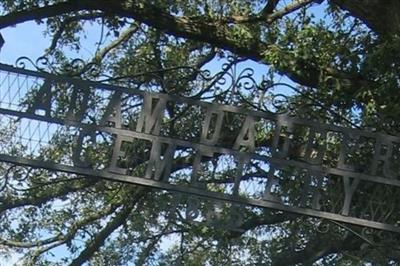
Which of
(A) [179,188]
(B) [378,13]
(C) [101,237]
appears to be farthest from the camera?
(C) [101,237]

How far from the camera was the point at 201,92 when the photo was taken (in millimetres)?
5566

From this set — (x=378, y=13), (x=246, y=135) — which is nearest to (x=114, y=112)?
(x=246, y=135)

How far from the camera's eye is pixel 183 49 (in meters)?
7.78

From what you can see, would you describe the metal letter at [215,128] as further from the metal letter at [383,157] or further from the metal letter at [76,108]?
the metal letter at [383,157]

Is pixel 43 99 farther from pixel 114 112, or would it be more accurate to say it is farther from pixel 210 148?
pixel 210 148

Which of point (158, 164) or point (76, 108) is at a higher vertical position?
point (76, 108)

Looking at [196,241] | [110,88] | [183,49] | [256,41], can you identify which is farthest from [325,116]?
[196,241]

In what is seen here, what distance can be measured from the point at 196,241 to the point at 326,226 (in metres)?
2.51

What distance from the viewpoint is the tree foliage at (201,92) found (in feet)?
17.8

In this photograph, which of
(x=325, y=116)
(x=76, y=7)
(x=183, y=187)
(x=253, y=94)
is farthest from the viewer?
(x=253, y=94)

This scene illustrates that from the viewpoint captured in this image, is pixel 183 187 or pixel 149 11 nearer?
pixel 183 187

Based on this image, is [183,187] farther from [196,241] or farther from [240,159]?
[196,241]

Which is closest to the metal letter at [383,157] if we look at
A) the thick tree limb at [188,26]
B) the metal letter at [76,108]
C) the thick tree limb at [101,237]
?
the thick tree limb at [188,26]

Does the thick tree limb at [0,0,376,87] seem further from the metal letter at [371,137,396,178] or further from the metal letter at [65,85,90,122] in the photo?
the metal letter at [65,85,90,122]
